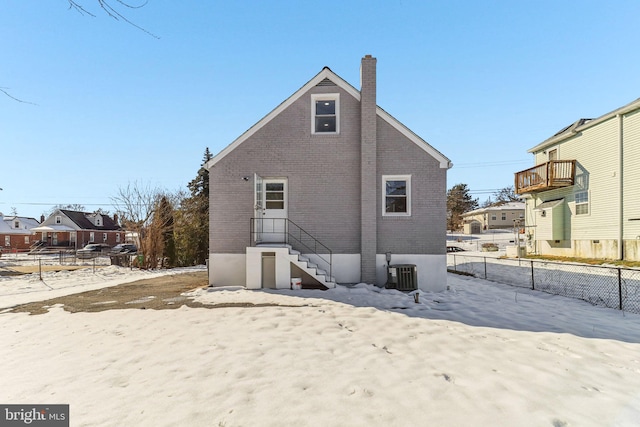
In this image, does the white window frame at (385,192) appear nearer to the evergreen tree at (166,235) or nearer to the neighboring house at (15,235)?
the evergreen tree at (166,235)

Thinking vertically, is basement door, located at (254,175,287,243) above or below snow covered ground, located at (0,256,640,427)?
above

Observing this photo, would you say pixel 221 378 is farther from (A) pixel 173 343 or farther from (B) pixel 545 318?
(B) pixel 545 318

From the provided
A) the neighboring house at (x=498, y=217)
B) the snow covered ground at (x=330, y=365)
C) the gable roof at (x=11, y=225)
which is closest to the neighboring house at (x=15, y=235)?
the gable roof at (x=11, y=225)

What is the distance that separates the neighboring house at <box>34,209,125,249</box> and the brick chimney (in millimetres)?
45036

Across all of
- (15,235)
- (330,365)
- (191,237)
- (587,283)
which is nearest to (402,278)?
(330,365)

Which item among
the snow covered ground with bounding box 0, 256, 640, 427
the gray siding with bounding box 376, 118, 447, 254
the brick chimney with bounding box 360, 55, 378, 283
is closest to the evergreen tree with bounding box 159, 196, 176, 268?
the snow covered ground with bounding box 0, 256, 640, 427

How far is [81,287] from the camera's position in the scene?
12.4m

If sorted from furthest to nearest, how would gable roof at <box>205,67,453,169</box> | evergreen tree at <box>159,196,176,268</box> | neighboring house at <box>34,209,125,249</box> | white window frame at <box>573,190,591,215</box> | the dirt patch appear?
neighboring house at <box>34,209,125,249</box>, white window frame at <box>573,190,591,215</box>, evergreen tree at <box>159,196,176,268</box>, gable roof at <box>205,67,453,169</box>, the dirt patch

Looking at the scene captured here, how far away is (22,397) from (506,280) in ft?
49.4

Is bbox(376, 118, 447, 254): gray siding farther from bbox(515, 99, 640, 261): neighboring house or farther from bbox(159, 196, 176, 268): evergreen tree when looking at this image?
bbox(159, 196, 176, 268): evergreen tree

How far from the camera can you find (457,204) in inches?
2437

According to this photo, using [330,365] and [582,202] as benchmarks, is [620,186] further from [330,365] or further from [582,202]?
[330,365]

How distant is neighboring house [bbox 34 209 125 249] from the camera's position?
150 feet

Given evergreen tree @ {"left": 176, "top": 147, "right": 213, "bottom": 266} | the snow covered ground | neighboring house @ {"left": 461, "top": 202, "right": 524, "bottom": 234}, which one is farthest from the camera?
neighboring house @ {"left": 461, "top": 202, "right": 524, "bottom": 234}
